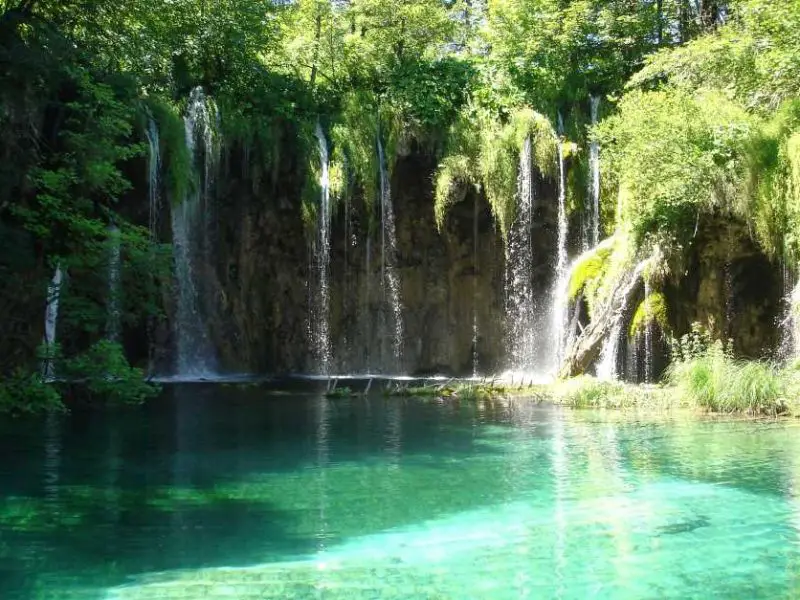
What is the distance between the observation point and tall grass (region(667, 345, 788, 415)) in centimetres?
1314

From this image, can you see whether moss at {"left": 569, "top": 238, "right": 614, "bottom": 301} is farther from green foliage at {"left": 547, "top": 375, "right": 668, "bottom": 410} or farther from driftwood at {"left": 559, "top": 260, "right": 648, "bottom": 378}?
green foliage at {"left": 547, "top": 375, "right": 668, "bottom": 410}

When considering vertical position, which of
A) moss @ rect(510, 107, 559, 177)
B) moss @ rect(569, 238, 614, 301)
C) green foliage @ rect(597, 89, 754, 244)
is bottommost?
moss @ rect(569, 238, 614, 301)

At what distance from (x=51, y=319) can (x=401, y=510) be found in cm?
972

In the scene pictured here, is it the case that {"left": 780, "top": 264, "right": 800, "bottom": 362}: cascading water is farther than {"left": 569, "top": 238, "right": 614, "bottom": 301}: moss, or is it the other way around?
{"left": 569, "top": 238, "right": 614, "bottom": 301}: moss

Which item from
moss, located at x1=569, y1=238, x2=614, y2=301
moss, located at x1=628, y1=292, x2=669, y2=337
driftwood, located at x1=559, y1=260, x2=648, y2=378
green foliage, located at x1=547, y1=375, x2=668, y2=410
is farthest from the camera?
moss, located at x1=569, y1=238, x2=614, y2=301

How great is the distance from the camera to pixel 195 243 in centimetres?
2220

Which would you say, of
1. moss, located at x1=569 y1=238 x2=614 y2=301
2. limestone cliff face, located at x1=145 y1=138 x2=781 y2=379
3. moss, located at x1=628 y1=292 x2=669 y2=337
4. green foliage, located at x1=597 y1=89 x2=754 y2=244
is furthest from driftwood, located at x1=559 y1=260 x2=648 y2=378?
limestone cliff face, located at x1=145 y1=138 x2=781 y2=379

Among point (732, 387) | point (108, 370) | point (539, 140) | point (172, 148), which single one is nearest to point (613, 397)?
point (732, 387)

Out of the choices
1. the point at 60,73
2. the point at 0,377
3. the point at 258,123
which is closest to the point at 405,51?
the point at 258,123

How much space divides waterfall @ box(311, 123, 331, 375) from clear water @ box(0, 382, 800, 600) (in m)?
9.90

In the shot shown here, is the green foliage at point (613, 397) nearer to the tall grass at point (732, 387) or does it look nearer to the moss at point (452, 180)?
the tall grass at point (732, 387)

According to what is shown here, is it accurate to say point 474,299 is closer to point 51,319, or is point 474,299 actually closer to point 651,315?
point 651,315

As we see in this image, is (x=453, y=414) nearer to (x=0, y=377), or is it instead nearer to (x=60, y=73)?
(x=0, y=377)

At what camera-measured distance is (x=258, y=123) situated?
72.7ft
